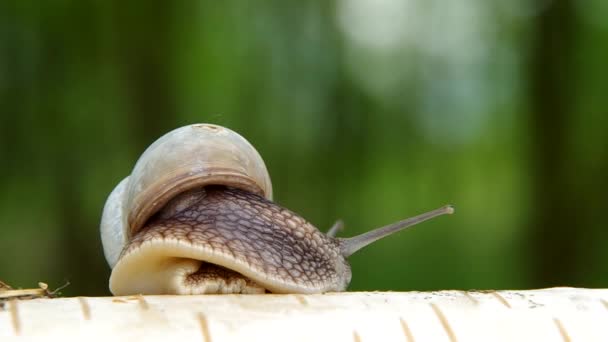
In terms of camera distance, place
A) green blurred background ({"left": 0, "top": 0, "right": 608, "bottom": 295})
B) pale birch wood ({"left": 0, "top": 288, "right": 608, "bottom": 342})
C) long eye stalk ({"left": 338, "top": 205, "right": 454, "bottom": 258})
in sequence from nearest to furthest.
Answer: pale birch wood ({"left": 0, "top": 288, "right": 608, "bottom": 342}) → long eye stalk ({"left": 338, "top": 205, "right": 454, "bottom": 258}) → green blurred background ({"left": 0, "top": 0, "right": 608, "bottom": 295})

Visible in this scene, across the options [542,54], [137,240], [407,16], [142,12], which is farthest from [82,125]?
[137,240]

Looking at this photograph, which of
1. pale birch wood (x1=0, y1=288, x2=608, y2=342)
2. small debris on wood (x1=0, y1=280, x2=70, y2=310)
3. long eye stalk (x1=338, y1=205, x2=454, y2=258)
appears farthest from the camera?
long eye stalk (x1=338, y1=205, x2=454, y2=258)

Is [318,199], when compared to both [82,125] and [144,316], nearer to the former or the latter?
[82,125]

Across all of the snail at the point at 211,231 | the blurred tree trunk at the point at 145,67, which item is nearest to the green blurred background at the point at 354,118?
the blurred tree trunk at the point at 145,67

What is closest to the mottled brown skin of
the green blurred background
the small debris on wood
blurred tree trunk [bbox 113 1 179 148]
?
the small debris on wood

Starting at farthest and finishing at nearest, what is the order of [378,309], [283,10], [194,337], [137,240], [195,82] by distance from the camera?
1. [283,10]
2. [195,82]
3. [137,240]
4. [378,309]
5. [194,337]

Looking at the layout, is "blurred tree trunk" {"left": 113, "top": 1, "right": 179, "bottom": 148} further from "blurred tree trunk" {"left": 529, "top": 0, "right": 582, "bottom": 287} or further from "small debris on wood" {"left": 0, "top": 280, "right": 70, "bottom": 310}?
"small debris on wood" {"left": 0, "top": 280, "right": 70, "bottom": 310}

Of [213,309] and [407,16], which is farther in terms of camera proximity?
[407,16]

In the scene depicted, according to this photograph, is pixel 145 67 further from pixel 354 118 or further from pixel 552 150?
pixel 552 150
